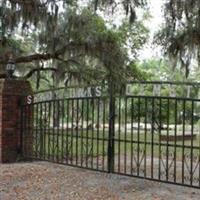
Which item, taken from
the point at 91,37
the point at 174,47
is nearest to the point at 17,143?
the point at 174,47

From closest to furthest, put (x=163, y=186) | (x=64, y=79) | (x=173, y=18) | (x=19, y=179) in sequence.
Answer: (x=163, y=186) → (x=19, y=179) → (x=173, y=18) → (x=64, y=79)

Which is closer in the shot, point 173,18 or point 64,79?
point 173,18

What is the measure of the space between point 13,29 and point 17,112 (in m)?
4.21

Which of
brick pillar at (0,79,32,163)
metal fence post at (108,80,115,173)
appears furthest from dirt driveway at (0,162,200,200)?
brick pillar at (0,79,32,163)

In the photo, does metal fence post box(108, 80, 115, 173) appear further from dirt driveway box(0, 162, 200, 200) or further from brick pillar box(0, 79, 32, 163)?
brick pillar box(0, 79, 32, 163)

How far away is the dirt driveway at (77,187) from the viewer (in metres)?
6.50

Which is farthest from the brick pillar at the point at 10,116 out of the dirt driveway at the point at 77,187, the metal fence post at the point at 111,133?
the metal fence post at the point at 111,133

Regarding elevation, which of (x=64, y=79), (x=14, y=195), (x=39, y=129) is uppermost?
(x=64, y=79)

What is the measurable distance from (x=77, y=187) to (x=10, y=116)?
3304mm

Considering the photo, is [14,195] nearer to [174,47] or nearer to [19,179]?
[19,179]

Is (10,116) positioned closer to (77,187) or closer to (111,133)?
(111,133)

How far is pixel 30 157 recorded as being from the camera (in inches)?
392

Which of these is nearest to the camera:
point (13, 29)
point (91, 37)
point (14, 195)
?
point (14, 195)

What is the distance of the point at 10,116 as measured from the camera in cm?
983
